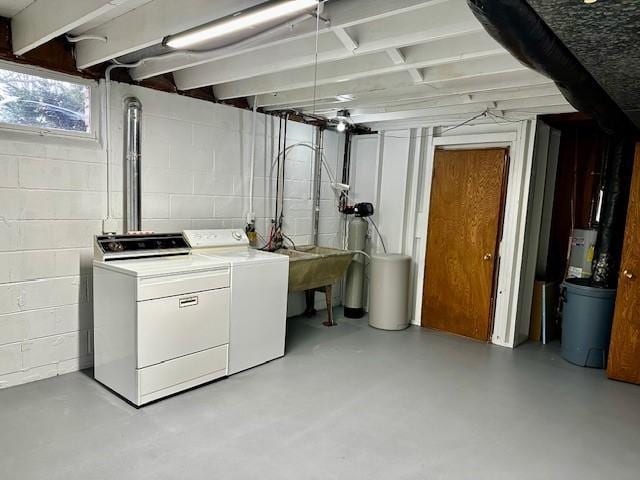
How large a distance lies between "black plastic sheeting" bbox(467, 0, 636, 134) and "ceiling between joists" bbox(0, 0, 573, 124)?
48 centimetres

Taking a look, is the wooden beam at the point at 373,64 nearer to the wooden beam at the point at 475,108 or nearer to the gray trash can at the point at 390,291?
the wooden beam at the point at 475,108

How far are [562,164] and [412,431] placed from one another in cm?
368

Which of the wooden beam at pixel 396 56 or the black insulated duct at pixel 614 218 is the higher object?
the wooden beam at pixel 396 56

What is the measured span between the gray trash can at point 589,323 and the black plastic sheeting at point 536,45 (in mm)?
2124

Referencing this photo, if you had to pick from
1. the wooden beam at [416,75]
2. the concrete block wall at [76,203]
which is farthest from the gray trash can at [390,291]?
the wooden beam at [416,75]

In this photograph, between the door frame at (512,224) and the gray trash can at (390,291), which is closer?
the door frame at (512,224)

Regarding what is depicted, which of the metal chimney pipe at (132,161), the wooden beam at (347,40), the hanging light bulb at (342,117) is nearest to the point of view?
the wooden beam at (347,40)

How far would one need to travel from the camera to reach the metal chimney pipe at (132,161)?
3410mm

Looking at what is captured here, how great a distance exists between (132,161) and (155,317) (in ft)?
4.25

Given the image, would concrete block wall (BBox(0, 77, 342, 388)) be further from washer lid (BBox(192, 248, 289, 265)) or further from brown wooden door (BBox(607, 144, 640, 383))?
brown wooden door (BBox(607, 144, 640, 383))

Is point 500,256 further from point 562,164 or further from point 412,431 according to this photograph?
point 412,431

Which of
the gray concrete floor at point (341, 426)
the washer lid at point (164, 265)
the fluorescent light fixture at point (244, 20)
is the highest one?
the fluorescent light fixture at point (244, 20)

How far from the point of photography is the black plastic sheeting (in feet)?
4.66

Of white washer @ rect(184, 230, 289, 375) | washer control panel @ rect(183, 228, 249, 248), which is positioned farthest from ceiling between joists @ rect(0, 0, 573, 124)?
white washer @ rect(184, 230, 289, 375)
